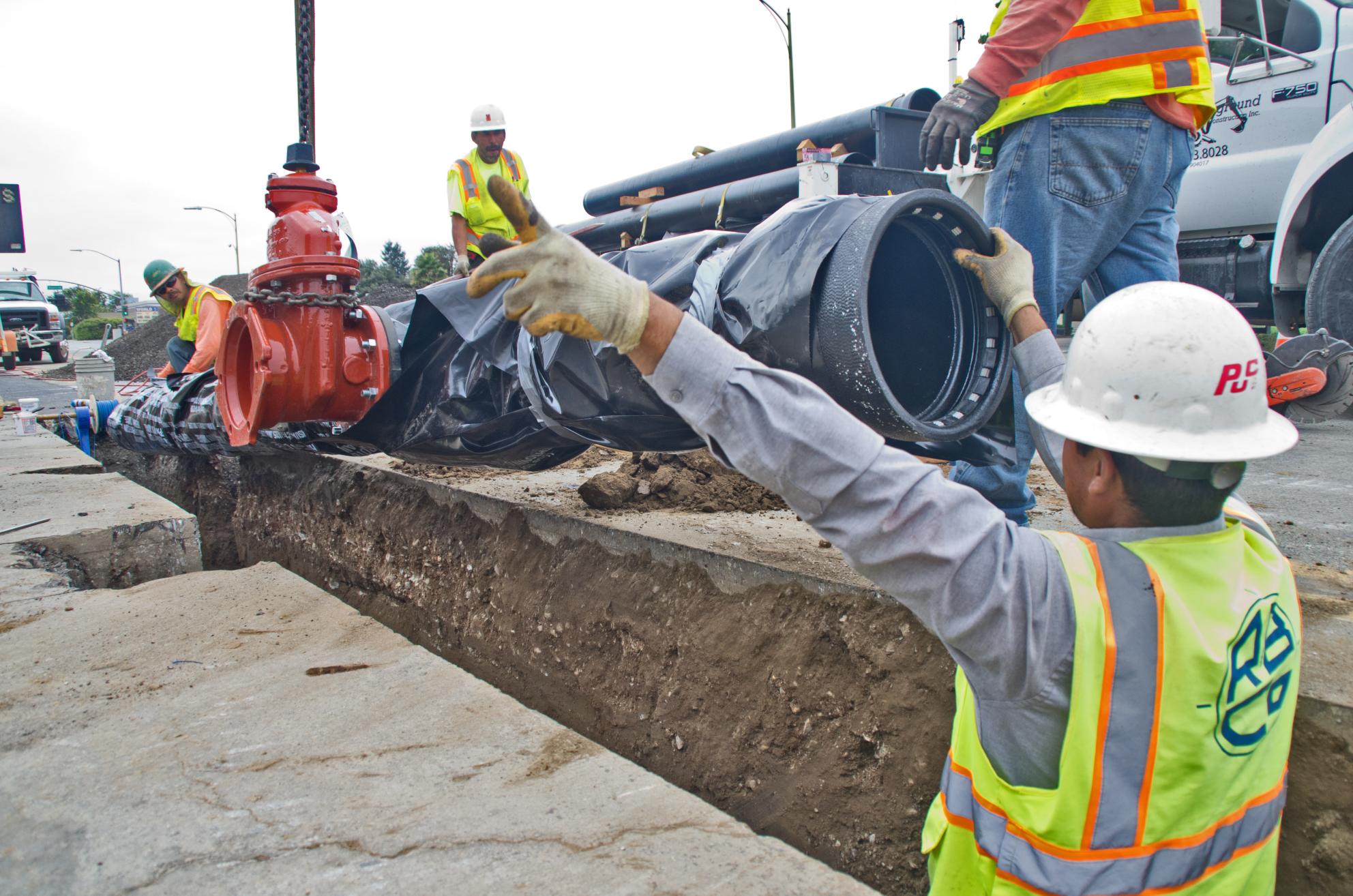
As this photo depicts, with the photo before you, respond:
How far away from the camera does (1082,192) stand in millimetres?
2348

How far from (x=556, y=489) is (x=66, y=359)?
81.0ft

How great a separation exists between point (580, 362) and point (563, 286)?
1223mm

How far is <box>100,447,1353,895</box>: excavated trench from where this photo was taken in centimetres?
221

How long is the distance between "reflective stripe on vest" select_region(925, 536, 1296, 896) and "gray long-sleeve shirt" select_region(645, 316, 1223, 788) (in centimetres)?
4

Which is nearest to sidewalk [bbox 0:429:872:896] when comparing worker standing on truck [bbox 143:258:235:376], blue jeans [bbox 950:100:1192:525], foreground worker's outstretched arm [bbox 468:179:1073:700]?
foreground worker's outstretched arm [bbox 468:179:1073:700]

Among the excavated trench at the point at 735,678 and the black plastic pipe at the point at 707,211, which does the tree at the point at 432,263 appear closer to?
the black plastic pipe at the point at 707,211

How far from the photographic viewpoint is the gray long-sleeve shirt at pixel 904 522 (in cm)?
104

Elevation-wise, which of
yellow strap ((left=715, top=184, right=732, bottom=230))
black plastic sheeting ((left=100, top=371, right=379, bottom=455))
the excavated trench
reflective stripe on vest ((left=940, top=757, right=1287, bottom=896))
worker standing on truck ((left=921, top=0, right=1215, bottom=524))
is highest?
yellow strap ((left=715, top=184, right=732, bottom=230))

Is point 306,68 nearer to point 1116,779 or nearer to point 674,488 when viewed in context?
point 674,488

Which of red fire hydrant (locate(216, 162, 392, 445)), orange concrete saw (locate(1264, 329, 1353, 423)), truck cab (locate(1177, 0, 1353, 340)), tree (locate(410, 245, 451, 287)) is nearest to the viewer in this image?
red fire hydrant (locate(216, 162, 392, 445))

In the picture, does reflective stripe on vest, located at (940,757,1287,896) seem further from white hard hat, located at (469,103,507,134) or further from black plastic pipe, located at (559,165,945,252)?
white hard hat, located at (469,103,507,134)

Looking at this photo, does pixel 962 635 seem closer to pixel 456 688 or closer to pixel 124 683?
pixel 456 688

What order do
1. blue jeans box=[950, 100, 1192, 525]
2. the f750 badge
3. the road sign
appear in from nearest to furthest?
blue jeans box=[950, 100, 1192, 525] → the f750 badge → the road sign

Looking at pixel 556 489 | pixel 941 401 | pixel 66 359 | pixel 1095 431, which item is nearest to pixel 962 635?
pixel 1095 431
